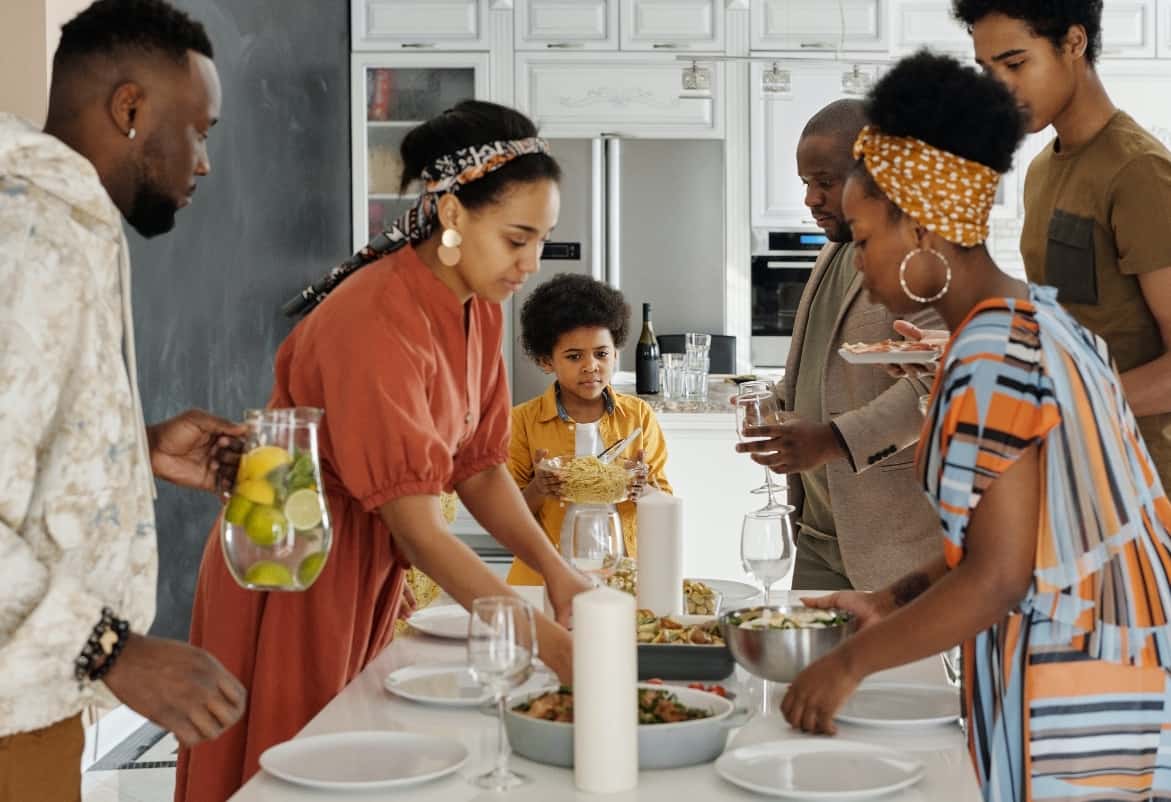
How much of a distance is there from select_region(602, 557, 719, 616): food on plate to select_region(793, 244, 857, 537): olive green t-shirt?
554mm

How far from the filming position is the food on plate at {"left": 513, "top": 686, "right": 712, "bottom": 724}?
1.49 metres

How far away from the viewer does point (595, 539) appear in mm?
1982

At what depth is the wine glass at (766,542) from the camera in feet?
6.43

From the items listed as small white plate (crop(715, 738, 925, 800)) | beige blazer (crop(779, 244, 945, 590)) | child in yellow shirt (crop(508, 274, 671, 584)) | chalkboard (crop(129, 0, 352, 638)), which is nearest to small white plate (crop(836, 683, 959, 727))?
small white plate (crop(715, 738, 925, 800))

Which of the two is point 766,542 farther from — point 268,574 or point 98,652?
point 98,652

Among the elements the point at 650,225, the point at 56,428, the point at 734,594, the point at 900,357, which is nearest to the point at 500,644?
the point at 56,428

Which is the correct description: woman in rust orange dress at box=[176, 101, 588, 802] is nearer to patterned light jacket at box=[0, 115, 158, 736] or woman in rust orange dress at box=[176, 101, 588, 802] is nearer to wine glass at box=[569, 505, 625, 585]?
wine glass at box=[569, 505, 625, 585]

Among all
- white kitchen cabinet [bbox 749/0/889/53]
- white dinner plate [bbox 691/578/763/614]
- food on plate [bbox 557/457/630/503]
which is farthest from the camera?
white kitchen cabinet [bbox 749/0/889/53]

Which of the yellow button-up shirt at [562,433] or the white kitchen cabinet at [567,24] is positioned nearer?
the yellow button-up shirt at [562,433]

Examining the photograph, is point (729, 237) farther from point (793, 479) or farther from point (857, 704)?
point (857, 704)

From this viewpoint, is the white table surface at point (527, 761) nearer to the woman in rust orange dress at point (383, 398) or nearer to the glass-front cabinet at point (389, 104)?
the woman in rust orange dress at point (383, 398)

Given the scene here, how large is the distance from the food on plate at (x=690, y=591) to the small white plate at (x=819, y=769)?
65cm

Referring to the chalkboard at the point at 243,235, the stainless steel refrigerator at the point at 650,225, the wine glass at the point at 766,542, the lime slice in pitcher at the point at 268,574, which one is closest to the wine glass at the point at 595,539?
the wine glass at the point at 766,542

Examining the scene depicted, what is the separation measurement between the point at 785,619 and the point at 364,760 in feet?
1.79
